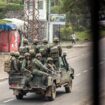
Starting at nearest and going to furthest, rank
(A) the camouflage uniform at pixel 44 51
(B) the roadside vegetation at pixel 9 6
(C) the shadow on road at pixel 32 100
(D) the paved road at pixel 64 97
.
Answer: (D) the paved road at pixel 64 97 → (C) the shadow on road at pixel 32 100 → (A) the camouflage uniform at pixel 44 51 → (B) the roadside vegetation at pixel 9 6

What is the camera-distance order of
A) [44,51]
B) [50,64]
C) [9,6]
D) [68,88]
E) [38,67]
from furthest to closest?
[9,6], [68,88], [44,51], [50,64], [38,67]

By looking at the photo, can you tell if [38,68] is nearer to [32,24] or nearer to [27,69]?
[27,69]

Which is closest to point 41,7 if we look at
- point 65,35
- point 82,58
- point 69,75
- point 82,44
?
point 65,35

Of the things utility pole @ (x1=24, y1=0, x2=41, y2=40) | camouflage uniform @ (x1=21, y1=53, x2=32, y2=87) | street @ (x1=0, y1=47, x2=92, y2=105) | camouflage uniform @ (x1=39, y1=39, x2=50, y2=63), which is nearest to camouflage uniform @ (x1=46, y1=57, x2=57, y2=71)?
camouflage uniform @ (x1=39, y1=39, x2=50, y2=63)

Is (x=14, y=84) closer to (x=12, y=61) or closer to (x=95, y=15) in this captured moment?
(x=12, y=61)

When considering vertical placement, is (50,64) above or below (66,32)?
above

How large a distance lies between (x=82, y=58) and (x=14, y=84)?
19654mm

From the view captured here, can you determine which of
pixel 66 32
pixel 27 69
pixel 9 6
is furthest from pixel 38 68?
pixel 9 6

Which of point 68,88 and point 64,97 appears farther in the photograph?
point 68,88

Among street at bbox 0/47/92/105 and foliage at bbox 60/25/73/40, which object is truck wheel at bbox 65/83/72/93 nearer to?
street at bbox 0/47/92/105

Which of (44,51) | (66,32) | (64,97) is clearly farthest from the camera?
(66,32)

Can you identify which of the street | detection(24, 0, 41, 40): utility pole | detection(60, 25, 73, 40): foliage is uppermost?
detection(24, 0, 41, 40): utility pole

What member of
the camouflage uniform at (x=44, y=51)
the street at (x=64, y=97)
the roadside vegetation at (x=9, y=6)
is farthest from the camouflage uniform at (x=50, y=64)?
the roadside vegetation at (x=9, y=6)

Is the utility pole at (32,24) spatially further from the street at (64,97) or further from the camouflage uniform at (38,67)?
the camouflage uniform at (38,67)
